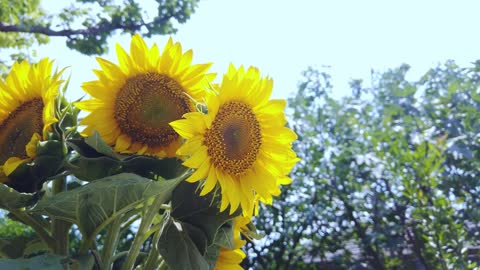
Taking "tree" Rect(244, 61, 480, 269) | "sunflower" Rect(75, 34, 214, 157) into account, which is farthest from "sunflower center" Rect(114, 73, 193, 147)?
"tree" Rect(244, 61, 480, 269)

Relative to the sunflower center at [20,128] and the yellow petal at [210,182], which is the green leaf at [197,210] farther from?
the sunflower center at [20,128]

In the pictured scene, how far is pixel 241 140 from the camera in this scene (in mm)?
589

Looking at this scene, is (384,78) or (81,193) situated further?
(384,78)

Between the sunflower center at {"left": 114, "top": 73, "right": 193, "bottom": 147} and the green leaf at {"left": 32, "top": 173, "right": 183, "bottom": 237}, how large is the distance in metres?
0.07

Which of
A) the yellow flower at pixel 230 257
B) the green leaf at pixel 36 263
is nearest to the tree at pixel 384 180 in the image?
the yellow flower at pixel 230 257

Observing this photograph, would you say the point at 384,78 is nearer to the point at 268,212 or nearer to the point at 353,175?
the point at 353,175

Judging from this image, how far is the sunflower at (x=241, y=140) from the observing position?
0.54 meters

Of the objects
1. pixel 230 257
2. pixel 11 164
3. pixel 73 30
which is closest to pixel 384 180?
pixel 230 257

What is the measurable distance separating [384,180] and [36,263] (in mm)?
1654

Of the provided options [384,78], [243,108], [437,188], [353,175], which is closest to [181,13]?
[384,78]

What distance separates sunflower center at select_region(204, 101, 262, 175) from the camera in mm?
564

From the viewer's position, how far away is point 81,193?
1.64ft

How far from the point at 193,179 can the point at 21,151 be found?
0.62 ft

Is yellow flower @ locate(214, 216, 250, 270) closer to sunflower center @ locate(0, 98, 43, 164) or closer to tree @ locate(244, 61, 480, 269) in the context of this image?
sunflower center @ locate(0, 98, 43, 164)
